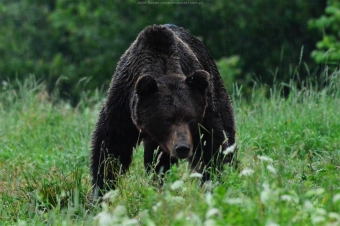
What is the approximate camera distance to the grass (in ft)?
14.3

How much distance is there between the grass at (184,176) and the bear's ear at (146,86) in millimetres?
641

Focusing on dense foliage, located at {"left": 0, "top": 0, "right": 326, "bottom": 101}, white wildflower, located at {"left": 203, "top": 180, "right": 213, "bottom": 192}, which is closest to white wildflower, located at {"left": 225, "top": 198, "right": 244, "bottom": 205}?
white wildflower, located at {"left": 203, "top": 180, "right": 213, "bottom": 192}

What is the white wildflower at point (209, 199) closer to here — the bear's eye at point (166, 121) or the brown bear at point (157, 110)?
the brown bear at point (157, 110)

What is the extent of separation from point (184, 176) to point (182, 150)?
1.51 metres

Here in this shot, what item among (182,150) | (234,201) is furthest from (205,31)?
(234,201)

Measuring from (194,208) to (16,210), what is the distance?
2151 mm

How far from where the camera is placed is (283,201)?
4.57 m

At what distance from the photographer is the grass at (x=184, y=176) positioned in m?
4.36

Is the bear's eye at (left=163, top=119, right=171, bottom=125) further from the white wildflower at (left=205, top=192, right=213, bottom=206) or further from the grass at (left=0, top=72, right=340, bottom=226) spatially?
the white wildflower at (left=205, top=192, right=213, bottom=206)

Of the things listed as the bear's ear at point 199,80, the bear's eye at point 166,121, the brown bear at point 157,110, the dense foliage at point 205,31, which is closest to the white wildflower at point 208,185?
the brown bear at point 157,110

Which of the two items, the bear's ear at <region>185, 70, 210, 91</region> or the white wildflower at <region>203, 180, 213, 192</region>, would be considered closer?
the white wildflower at <region>203, 180, 213, 192</region>

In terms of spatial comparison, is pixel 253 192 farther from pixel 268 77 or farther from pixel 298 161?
pixel 268 77

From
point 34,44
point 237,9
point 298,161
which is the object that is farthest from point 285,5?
point 298,161

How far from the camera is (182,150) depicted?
20.1ft
